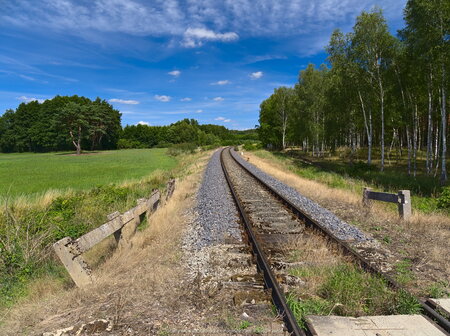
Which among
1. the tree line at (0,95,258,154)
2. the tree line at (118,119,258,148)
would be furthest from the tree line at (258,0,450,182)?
the tree line at (118,119,258,148)

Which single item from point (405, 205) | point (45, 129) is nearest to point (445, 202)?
point (405, 205)

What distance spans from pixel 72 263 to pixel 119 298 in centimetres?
106

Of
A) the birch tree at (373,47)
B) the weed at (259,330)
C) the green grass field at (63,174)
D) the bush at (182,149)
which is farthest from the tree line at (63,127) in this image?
the weed at (259,330)

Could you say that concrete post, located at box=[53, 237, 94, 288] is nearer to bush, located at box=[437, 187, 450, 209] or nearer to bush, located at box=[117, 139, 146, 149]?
bush, located at box=[437, 187, 450, 209]

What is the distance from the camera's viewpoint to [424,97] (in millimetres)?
23156

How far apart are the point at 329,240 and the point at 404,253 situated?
134cm

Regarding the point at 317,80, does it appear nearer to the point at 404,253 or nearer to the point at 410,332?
the point at 404,253

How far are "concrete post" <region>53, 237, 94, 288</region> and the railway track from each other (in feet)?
9.29

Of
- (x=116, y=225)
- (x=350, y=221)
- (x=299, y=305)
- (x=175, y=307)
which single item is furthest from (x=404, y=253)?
(x=116, y=225)

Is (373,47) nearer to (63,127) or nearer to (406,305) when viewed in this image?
(406,305)

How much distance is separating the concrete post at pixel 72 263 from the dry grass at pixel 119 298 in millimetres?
158

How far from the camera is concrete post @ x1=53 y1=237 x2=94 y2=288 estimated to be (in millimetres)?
4258

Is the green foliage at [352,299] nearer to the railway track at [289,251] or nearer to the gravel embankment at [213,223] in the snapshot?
the railway track at [289,251]

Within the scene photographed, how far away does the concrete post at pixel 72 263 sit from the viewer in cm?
426
